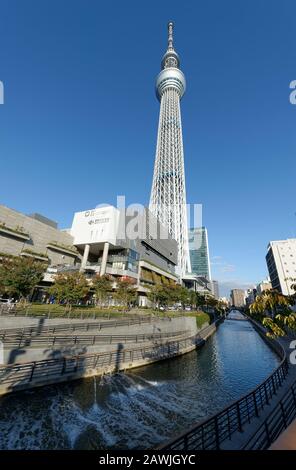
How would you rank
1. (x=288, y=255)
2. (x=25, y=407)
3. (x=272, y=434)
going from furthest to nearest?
(x=288, y=255) < (x=25, y=407) < (x=272, y=434)

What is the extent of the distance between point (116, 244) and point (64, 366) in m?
38.9

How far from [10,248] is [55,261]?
11978mm

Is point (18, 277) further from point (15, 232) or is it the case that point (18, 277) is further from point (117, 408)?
point (117, 408)

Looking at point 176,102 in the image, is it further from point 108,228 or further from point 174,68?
point 108,228

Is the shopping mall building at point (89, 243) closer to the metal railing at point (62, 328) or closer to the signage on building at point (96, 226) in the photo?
the signage on building at point (96, 226)

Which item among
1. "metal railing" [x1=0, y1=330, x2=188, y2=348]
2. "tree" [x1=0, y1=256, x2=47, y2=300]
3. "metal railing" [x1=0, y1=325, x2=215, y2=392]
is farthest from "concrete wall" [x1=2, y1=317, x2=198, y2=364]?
"tree" [x1=0, y1=256, x2=47, y2=300]

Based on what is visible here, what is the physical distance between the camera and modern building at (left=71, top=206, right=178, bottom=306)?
52.7m

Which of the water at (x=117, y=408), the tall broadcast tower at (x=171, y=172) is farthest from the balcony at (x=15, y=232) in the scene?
the tall broadcast tower at (x=171, y=172)

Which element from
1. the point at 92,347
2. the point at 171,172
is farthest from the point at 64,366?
the point at 171,172

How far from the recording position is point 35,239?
47.7m

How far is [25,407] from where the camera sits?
11781 mm

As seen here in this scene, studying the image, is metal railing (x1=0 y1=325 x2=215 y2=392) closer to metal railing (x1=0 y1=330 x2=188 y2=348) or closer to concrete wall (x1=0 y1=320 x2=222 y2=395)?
concrete wall (x1=0 y1=320 x2=222 y2=395)
